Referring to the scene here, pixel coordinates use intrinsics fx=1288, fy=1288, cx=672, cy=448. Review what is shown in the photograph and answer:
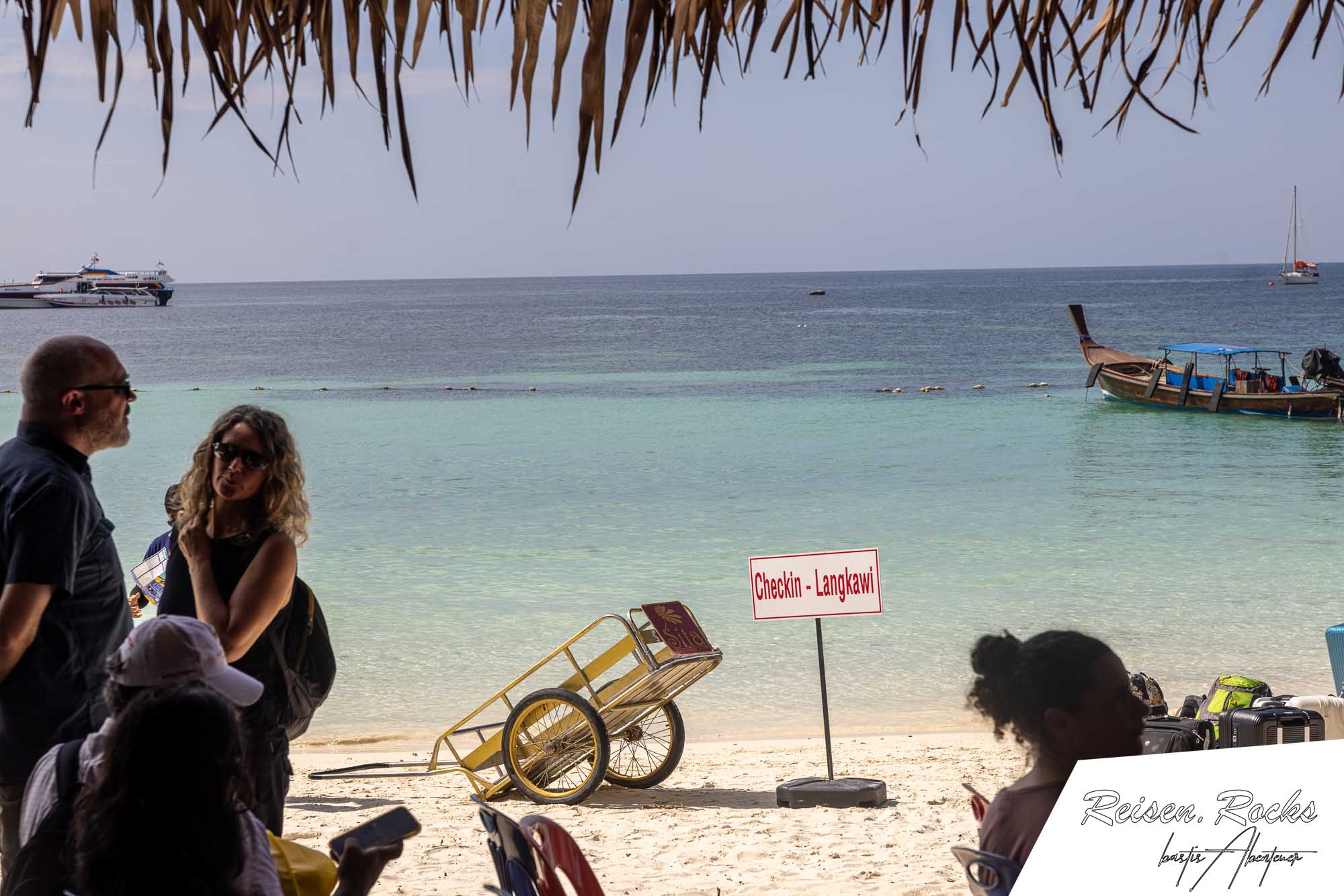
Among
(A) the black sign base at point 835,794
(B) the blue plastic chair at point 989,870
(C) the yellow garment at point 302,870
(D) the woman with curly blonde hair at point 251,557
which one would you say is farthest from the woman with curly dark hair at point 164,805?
(A) the black sign base at point 835,794

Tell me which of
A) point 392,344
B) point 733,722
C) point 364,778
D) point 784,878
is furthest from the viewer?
point 392,344

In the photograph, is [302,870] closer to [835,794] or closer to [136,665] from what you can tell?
[136,665]

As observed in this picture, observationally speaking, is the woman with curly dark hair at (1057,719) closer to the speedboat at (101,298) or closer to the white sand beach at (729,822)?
the white sand beach at (729,822)

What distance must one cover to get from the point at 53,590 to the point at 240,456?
52 centimetres

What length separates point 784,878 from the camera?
15.8 ft

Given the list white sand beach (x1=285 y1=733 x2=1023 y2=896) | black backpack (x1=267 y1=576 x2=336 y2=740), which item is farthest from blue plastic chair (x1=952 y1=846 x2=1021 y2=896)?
white sand beach (x1=285 y1=733 x2=1023 y2=896)

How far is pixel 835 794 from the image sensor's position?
6.00 metres

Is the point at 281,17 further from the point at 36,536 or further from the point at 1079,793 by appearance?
the point at 1079,793

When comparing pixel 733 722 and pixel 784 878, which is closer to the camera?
pixel 784 878

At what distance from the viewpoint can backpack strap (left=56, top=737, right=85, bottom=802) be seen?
185 centimetres

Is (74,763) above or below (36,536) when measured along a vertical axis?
below

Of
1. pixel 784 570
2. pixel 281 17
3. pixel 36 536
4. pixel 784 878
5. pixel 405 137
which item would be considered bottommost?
pixel 784 878

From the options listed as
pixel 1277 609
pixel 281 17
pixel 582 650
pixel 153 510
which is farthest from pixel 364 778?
pixel 153 510

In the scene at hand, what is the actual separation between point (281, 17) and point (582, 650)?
950cm
